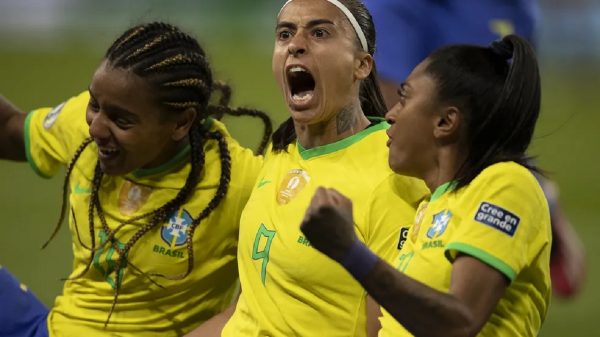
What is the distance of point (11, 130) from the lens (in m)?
4.77

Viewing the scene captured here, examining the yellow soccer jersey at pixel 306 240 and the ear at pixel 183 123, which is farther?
the ear at pixel 183 123

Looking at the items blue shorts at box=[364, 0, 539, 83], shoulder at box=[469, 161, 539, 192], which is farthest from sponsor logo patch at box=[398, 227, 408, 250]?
blue shorts at box=[364, 0, 539, 83]

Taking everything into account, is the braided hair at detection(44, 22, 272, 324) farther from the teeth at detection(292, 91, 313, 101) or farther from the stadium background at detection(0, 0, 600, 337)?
the stadium background at detection(0, 0, 600, 337)

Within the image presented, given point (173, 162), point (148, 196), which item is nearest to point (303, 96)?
point (173, 162)

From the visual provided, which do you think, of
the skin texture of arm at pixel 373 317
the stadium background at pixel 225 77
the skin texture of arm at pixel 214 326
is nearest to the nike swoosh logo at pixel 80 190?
the skin texture of arm at pixel 214 326

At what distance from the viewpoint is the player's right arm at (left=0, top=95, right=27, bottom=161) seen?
476 cm

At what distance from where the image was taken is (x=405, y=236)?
3.88m

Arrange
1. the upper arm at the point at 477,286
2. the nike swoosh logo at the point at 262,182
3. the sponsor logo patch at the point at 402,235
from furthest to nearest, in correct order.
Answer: the nike swoosh logo at the point at 262,182
the sponsor logo patch at the point at 402,235
the upper arm at the point at 477,286

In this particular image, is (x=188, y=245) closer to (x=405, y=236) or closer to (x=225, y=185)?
(x=225, y=185)

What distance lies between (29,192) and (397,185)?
241 inches

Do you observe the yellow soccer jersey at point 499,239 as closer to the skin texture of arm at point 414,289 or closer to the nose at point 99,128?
the skin texture of arm at point 414,289

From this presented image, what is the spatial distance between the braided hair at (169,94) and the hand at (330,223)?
4.15 feet

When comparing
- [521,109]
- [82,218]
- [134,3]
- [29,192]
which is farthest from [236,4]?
[521,109]

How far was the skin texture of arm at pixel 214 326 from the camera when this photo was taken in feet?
14.3
